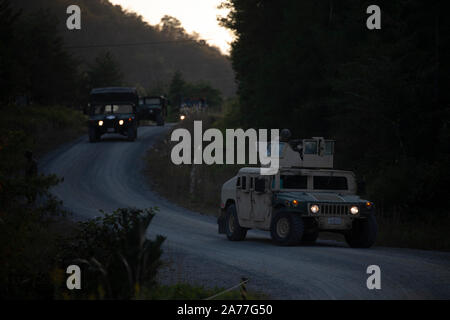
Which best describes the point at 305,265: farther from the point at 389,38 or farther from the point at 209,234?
the point at 389,38

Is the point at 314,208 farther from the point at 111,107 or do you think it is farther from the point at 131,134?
the point at 131,134

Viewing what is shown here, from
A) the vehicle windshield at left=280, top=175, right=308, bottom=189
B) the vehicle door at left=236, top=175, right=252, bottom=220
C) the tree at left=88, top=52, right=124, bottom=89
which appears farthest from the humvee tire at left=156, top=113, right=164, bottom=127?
the vehicle windshield at left=280, top=175, right=308, bottom=189

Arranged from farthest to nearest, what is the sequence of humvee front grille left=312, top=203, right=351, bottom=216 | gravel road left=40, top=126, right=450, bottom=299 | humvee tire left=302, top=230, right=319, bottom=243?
humvee tire left=302, top=230, right=319, bottom=243 → humvee front grille left=312, top=203, right=351, bottom=216 → gravel road left=40, top=126, right=450, bottom=299

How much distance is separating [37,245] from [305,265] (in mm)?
5063

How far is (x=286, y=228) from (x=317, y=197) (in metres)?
1.01

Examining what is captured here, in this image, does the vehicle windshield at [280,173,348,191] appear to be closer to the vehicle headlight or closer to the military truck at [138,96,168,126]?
the vehicle headlight

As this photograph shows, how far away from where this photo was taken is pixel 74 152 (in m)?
39.7

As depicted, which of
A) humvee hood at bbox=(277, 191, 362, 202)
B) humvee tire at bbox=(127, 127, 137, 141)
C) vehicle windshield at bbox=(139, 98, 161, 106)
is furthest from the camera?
vehicle windshield at bbox=(139, 98, 161, 106)

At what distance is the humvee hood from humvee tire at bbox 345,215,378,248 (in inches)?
21.6

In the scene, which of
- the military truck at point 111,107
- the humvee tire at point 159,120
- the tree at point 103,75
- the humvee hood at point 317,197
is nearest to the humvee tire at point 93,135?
the military truck at point 111,107

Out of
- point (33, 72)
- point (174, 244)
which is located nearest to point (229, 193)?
point (174, 244)

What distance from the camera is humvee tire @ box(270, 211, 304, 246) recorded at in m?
14.6

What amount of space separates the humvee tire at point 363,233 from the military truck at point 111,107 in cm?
2646

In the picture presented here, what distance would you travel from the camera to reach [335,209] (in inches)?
581
